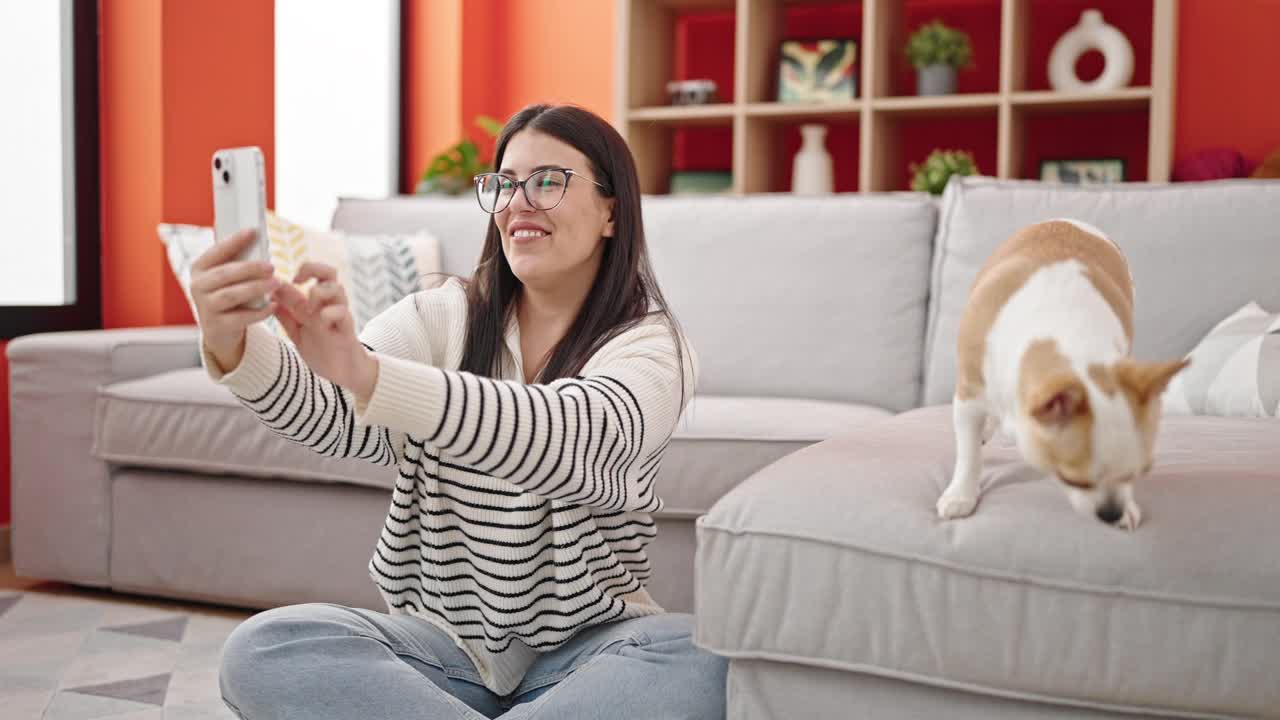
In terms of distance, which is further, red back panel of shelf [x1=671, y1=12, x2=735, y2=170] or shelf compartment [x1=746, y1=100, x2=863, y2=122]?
red back panel of shelf [x1=671, y1=12, x2=735, y2=170]

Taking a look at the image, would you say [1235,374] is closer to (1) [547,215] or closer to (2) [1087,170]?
(1) [547,215]

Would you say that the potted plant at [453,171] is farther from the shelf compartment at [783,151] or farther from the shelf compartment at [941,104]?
the shelf compartment at [941,104]

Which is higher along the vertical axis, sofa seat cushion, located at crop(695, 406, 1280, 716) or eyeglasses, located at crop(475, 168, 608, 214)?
eyeglasses, located at crop(475, 168, 608, 214)

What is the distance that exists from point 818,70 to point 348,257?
1.80m

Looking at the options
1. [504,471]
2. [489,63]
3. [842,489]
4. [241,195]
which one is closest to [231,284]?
[241,195]

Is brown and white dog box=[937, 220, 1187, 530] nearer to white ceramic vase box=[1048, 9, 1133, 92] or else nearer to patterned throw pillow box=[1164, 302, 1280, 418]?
patterned throw pillow box=[1164, 302, 1280, 418]

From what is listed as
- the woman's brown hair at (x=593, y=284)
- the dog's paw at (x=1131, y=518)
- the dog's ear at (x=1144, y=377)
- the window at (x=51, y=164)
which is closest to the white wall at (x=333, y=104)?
the window at (x=51, y=164)

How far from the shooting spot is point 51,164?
10.2 feet

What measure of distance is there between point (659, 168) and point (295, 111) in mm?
1226

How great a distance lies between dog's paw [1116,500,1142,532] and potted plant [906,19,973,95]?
107 inches

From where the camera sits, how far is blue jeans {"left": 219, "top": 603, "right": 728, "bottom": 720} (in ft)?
4.06

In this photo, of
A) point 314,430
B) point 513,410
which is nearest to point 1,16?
point 314,430

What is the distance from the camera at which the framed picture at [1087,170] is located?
12.1 feet

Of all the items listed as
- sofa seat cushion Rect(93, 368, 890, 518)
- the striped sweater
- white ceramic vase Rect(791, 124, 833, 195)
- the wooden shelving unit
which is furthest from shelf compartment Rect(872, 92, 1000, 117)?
the striped sweater
